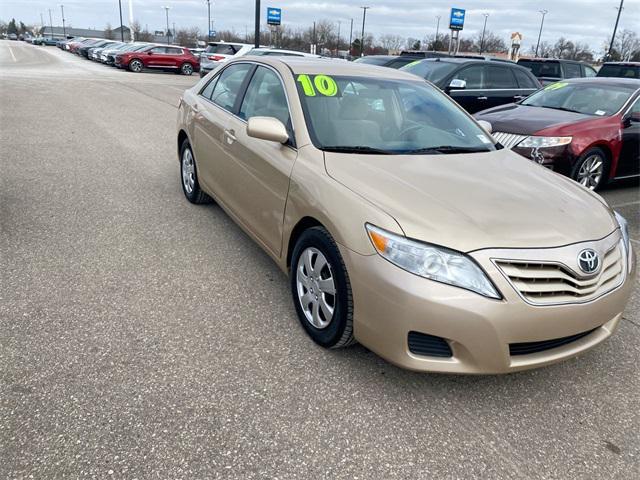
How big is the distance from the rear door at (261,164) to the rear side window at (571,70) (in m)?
13.8

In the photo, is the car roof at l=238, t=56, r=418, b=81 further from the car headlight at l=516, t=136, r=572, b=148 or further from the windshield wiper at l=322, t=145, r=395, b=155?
the car headlight at l=516, t=136, r=572, b=148

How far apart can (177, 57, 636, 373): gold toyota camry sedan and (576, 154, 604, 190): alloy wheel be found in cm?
310

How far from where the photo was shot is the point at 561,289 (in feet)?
7.92

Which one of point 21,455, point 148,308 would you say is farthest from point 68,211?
point 21,455

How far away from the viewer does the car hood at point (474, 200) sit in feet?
8.02

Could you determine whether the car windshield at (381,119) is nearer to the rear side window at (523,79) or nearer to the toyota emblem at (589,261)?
the toyota emblem at (589,261)

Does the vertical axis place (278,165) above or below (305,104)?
below

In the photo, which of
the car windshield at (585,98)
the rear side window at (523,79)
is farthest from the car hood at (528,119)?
the rear side window at (523,79)

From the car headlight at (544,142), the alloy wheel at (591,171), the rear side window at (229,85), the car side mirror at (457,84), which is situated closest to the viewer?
the rear side window at (229,85)

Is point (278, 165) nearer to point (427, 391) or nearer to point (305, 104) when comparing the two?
point (305, 104)

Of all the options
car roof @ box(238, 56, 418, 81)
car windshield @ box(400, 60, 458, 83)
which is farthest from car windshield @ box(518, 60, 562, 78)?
car roof @ box(238, 56, 418, 81)

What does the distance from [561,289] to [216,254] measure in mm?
2715

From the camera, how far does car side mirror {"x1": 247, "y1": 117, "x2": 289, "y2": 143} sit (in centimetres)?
324

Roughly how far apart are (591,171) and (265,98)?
15.2 ft
